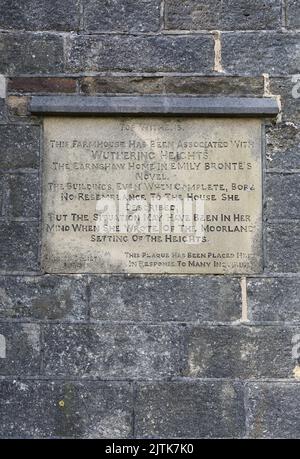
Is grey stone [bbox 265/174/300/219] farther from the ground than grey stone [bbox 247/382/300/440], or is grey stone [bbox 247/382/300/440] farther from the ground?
grey stone [bbox 265/174/300/219]

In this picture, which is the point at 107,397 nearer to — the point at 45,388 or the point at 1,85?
the point at 45,388

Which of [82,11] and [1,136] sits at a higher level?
[82,11]

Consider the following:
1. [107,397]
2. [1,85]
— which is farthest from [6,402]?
[1,85]

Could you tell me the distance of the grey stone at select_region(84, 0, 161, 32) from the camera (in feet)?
12.5

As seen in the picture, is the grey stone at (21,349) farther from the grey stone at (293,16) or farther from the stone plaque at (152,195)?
→ the grey stone at (293,16)

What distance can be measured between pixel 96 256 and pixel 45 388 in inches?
28.3

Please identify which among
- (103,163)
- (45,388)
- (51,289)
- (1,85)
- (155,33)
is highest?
(155,33)

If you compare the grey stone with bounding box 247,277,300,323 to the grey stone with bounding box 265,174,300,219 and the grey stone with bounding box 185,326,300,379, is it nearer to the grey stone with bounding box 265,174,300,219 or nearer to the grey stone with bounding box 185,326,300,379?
the grey stone with bounding box 185,326,300,379

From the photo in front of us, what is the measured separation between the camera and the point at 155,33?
3816 mm

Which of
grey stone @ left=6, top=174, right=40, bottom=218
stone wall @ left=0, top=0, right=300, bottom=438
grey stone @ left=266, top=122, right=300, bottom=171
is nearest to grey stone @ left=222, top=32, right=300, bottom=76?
stone wall @ left=0, top=0, right=300, bottom=438

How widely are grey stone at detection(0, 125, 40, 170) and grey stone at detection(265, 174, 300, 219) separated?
122cm

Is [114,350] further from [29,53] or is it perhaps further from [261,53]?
[261,53]

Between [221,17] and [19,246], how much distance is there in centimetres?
160

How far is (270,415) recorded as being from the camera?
3680 millimetres
